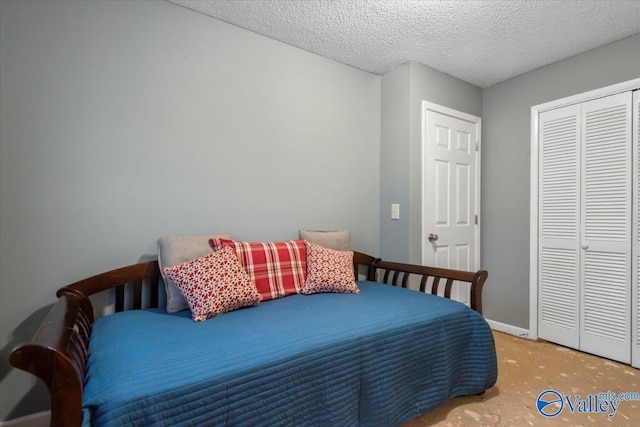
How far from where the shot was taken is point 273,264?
198 cm

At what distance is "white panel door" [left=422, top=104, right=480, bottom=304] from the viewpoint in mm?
2617

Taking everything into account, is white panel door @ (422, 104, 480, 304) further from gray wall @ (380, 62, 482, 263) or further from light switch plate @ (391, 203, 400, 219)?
light switch plate @ (391, 203, 400, 219)

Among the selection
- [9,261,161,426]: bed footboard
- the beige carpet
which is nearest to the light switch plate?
the beige carpet

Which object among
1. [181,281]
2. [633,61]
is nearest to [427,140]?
[633,61]

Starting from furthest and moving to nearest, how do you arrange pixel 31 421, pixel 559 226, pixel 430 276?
pixel 559 226 → pixel 430 276 → pixel 31 421

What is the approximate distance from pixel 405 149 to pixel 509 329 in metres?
1.94

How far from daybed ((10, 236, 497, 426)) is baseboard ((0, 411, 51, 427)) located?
522 millimetres

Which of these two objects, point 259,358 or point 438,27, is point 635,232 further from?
point 259,358

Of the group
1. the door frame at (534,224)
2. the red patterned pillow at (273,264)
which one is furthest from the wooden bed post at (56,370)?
the door frame at (534,224)

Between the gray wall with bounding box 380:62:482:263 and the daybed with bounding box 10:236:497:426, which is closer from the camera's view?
the daybed with bounding box 10:236:497:426

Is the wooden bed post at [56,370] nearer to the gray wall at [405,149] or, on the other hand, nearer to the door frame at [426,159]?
the gray wall at [405,149]

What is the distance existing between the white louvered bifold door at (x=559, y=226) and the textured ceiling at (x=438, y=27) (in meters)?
0.57

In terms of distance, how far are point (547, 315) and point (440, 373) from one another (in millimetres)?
1675

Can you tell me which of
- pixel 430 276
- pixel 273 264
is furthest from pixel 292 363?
pixel 430 276
